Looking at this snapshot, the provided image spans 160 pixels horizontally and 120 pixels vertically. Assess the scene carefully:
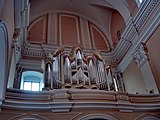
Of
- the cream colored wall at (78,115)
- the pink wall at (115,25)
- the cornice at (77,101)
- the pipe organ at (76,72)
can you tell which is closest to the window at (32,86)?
the pipe organ at (76,72)

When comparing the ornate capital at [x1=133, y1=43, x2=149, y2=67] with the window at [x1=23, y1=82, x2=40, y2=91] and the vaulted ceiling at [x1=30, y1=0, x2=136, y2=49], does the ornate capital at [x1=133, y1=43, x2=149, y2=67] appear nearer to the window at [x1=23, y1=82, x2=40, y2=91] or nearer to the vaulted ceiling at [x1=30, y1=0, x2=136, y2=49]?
the vaulted ceiling at [x1=30, y1=0, x2=136, y2=49]

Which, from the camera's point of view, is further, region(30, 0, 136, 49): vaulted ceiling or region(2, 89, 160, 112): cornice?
region(30, 0, 136, 49): vaulted ceiling

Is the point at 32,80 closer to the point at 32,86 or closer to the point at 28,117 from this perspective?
the point at 32,86

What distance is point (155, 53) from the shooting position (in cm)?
812

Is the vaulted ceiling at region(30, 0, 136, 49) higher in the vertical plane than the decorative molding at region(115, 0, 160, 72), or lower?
higher

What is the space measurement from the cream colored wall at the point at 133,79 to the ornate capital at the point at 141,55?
292 millimetres

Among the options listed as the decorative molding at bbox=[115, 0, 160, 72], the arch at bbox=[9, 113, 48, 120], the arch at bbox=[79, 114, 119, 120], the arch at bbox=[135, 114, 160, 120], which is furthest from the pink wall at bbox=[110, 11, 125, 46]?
the arch at bbox=[9, 113, 48, 120]

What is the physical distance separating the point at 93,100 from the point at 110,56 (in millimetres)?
4386

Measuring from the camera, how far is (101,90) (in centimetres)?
721

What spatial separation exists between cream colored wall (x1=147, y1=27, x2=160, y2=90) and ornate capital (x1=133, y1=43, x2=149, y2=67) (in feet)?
0.55

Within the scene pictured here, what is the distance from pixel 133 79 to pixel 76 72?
8.71 feet

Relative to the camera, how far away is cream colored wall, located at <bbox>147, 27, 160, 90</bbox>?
7.94m

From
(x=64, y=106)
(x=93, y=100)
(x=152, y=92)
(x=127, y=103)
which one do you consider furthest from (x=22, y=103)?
(x=152, y=92)

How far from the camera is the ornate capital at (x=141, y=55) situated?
8.57 meters
